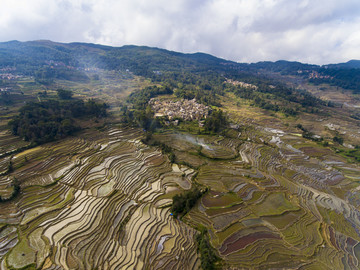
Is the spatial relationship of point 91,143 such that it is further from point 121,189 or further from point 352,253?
point 352,253

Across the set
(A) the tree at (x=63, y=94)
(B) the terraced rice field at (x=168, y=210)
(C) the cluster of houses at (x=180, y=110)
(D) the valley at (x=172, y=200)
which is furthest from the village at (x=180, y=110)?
(A) the tree at (x=63, y=94)

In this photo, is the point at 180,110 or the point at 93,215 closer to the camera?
the point at 93,215

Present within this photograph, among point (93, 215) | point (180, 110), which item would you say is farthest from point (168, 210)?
point (180, 110)

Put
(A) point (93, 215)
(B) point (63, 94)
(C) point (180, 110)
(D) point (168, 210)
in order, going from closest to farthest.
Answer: (A) point (93, 215) < (D) point (168, 210) < (B) point (63, 94) < (C) point (180, 110)

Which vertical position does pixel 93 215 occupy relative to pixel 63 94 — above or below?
below

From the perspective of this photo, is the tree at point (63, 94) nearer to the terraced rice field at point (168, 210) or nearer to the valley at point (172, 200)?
the valley at point (172, 200)

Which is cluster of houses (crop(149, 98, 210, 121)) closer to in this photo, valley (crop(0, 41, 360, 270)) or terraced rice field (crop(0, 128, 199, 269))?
valley (crop(0, 41, 360, 270))

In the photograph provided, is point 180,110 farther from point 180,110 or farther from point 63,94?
point 63,94

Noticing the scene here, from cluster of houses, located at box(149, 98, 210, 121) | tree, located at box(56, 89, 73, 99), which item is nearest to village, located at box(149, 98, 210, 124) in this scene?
cluster of houses, located at box(149, 98, 210, 121)

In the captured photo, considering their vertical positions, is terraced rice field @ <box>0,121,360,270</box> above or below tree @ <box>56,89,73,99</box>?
below
